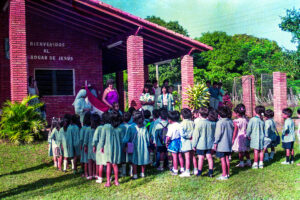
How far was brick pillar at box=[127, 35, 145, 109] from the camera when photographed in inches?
446

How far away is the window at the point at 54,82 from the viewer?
44.6 feet

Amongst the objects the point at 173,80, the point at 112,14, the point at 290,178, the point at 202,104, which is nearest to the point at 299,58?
the point at 202,104

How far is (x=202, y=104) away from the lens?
40.7ft

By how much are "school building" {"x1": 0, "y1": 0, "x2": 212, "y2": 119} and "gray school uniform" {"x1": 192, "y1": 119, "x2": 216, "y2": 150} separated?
15.6 feet

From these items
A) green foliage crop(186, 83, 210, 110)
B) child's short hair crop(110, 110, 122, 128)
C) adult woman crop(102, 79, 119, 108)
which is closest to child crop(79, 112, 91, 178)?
child's short hair crop(110, 110, 122, 128)

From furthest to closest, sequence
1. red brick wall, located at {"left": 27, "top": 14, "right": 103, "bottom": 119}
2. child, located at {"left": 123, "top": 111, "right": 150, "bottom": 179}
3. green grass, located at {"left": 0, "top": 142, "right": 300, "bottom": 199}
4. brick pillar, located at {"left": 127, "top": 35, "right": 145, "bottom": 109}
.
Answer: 1. red brick wall, located at {"left": 27, "top": 14, "right": 103, "bottom": 119}
2. brick pillar, located at {"left": 127, "top": 35, "right": 145, "bottom": 109}
3. child, located at {"left": 123, "top": 111, "right": 150, "bottom": 179}
4. green grass, located at {"left": 0, "top": 142, "right": 300, "bottom": 199}

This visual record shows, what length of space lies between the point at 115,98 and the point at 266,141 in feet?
14.2

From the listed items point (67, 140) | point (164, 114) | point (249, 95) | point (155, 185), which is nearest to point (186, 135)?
point (164, 114)

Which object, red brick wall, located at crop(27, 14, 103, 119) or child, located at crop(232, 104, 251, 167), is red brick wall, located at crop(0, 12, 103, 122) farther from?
child, located at crop(232, 104, 251, 167)

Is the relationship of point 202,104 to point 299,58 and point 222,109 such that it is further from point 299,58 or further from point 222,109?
point 299,58

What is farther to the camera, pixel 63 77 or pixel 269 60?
pixel 269 60

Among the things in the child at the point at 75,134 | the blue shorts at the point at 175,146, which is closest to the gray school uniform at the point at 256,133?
the blue shorts at the point at 175,146

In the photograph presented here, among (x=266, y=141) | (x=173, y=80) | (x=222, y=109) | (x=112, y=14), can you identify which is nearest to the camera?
(x=222, y=109)

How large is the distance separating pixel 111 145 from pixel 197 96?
641 cm
